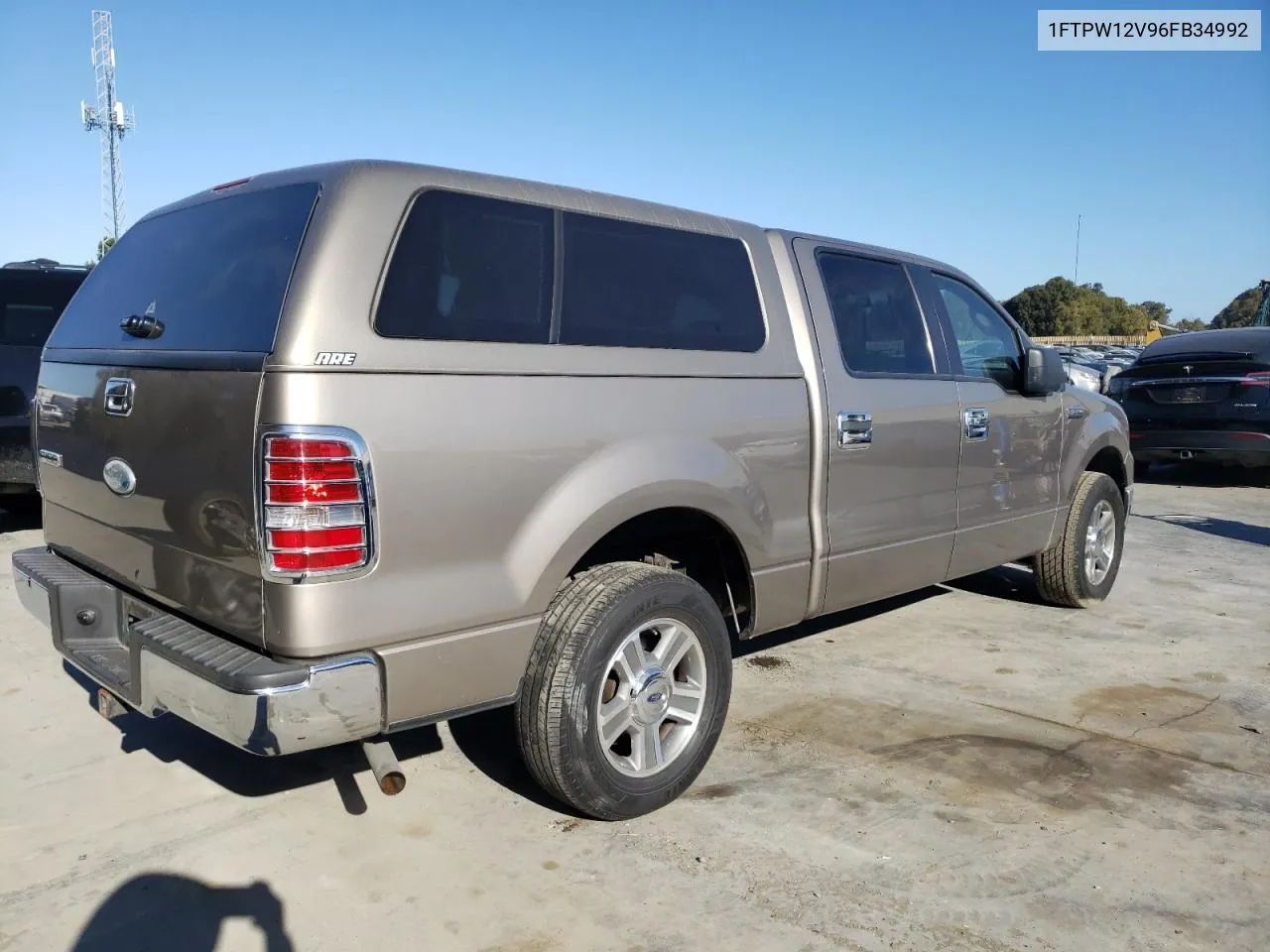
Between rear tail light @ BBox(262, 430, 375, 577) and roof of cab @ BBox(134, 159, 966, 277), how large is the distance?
2.49ft

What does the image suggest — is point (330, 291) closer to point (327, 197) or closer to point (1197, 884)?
point (327, 197)

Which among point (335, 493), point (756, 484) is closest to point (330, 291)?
point (335, 493)

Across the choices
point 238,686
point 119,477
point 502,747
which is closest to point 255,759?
point 502,747

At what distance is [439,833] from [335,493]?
4.11ft

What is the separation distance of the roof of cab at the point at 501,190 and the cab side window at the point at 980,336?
1145mm

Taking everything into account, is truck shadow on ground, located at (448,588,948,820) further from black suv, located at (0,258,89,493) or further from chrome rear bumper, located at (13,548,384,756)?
black suv, located at (0,258,89,493)

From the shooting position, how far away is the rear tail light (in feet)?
7.89

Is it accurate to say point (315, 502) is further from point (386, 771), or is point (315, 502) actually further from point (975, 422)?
point (975, 422)

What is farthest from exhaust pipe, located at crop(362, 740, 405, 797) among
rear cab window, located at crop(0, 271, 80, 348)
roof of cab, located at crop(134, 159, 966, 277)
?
rear cab window, located at crop(0, 271, 80, 348)

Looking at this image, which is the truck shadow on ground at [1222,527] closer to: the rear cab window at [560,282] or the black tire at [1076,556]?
the black tire at [1076,556]

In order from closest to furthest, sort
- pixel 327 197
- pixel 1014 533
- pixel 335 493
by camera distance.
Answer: pixel 335 493, pixel 327 197, pixel 1014 533

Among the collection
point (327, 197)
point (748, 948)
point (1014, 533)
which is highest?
point (327, 197)

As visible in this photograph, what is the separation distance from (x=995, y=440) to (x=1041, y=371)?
1.53 feet

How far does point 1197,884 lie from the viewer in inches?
112
